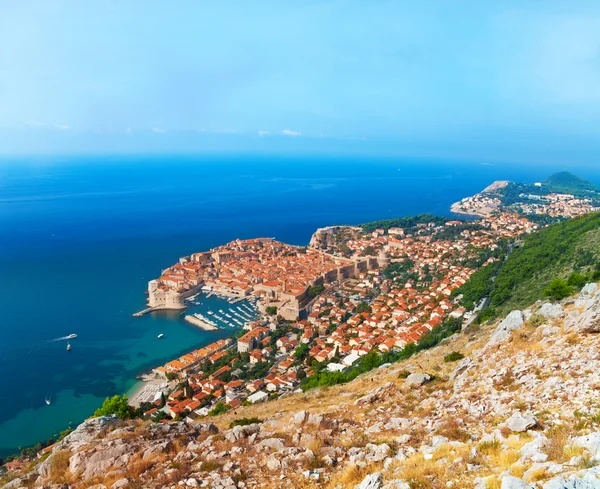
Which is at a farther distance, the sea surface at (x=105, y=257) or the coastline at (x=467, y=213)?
the coastline at (x=467, y=213)

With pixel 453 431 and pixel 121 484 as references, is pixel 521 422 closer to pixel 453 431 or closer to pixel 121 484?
pixel 453 431

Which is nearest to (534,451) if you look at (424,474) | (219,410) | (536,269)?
(424,474)

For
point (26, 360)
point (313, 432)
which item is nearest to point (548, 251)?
point (313, 432)

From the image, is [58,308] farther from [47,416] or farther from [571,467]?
[571,467]

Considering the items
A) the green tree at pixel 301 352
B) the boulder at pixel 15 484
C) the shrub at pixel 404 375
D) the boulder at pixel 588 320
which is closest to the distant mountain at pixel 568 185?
the green tree at pixel 301 352

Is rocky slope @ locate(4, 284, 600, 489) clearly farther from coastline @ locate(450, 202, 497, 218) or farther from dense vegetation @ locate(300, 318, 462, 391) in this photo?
coastline @ locate(450, 202, 497, 218)

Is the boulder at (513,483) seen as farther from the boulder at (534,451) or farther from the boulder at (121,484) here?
the boulder at (121,484)

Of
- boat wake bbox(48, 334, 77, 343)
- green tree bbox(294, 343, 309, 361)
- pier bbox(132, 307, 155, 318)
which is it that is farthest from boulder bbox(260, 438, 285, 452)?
pier bbox(132, 307, 155, 318)
